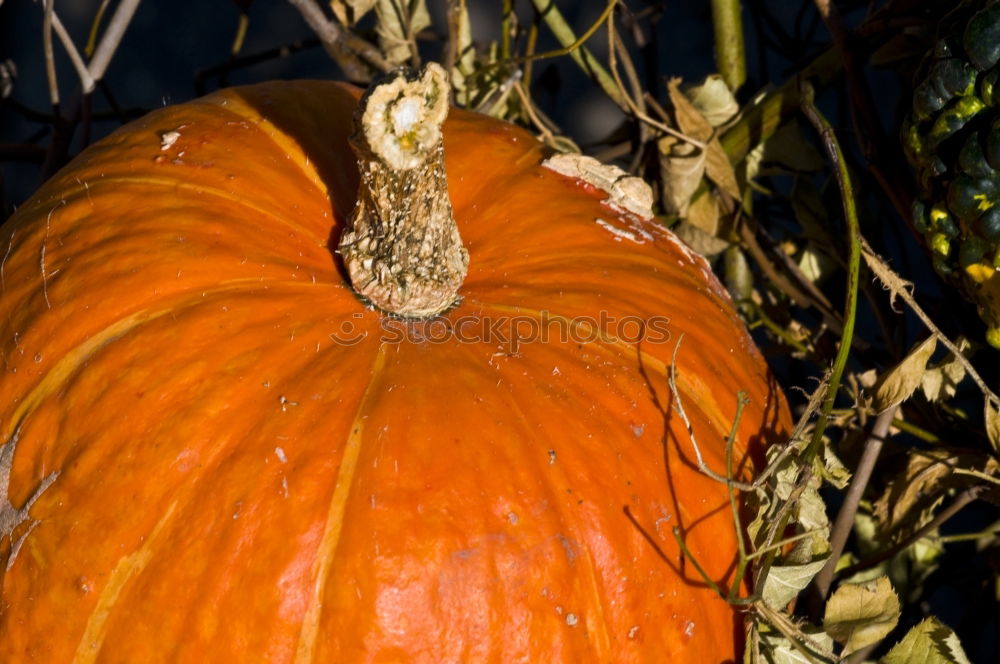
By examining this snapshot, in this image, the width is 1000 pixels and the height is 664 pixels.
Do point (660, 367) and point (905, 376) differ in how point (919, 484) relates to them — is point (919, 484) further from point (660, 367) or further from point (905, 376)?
point (660, 367)

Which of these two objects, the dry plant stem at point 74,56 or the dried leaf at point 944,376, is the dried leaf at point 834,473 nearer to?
the dried leaf at point 944,376

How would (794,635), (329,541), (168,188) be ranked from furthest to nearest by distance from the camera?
(168,188), (794,635), (329,541)

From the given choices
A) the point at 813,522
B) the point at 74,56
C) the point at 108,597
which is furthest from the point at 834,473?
the point at 74,56

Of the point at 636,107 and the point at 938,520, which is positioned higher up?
the point at 636,107

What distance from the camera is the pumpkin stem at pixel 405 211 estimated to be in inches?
40.9

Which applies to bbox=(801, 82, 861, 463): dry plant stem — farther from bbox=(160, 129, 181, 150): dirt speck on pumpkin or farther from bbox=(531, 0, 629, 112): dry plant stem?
bbox=(160, 129, 181, 150): dirt speck on pumpkin

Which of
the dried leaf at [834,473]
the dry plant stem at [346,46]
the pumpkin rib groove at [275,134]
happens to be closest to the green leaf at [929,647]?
the dried leaf at [834,473]

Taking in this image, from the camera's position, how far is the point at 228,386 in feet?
3.41

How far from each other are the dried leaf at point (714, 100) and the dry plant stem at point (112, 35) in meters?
0.93

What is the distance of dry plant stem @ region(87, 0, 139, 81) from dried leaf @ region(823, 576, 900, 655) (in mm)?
1385

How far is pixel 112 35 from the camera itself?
1.68 meters

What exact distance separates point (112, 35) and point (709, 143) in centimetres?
101

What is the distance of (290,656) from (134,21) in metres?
1.96

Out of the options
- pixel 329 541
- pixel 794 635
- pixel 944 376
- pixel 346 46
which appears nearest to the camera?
pixel 329 541
